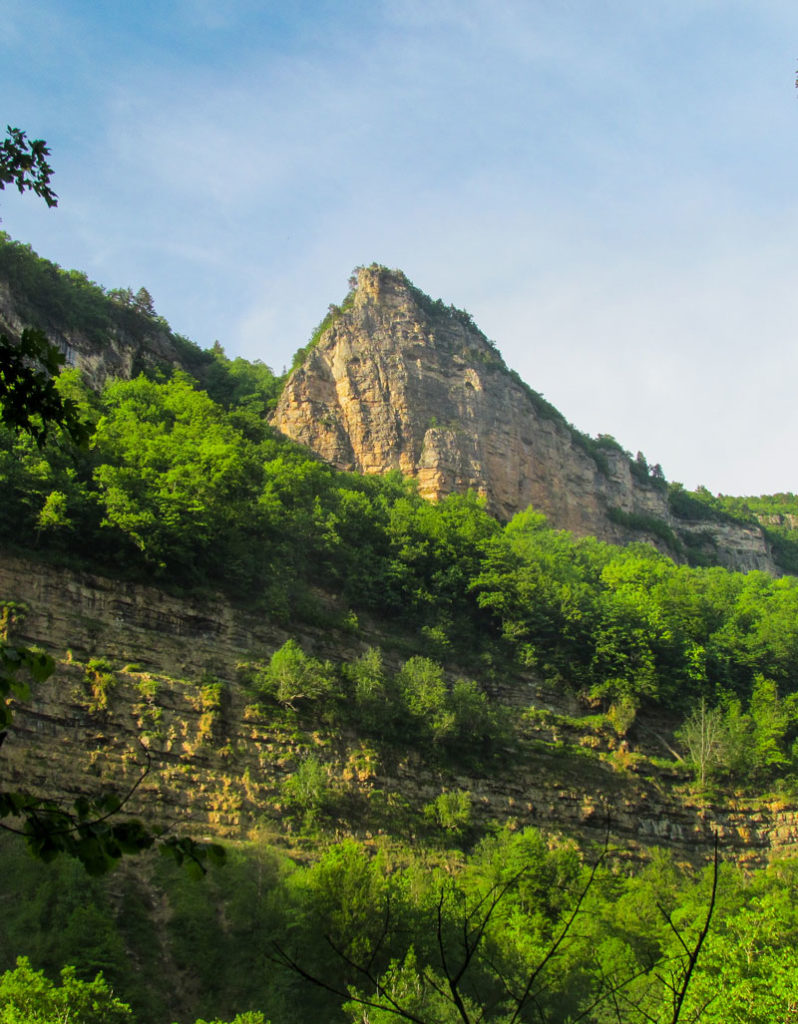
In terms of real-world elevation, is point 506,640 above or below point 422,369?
below

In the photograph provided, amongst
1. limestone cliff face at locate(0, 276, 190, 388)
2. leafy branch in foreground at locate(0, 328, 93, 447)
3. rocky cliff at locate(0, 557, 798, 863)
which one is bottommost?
rocky cliff at locate(0, 557, 798, 863)

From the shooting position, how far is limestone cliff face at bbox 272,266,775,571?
199ft

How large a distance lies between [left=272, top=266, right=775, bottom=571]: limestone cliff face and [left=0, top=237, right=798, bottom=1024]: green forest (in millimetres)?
5014

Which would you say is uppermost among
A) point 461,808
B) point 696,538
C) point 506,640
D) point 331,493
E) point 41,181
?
point 696,538

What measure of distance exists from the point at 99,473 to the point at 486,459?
35.5 meters

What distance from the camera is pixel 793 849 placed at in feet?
114

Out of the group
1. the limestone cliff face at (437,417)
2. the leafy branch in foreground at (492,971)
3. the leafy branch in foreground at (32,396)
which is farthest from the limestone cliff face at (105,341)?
the leafy branch in foreground at (32,396)

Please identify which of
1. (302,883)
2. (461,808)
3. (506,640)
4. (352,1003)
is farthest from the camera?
(506,640)

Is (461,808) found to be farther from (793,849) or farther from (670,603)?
(670,603)

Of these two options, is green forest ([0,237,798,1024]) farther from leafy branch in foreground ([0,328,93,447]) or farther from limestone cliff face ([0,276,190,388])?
limestone cliff face ([0,276,190,388])

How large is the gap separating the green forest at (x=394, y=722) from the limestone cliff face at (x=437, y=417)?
16.5ft

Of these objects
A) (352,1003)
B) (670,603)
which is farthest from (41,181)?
(670,603)

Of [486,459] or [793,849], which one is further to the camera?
[486,459]

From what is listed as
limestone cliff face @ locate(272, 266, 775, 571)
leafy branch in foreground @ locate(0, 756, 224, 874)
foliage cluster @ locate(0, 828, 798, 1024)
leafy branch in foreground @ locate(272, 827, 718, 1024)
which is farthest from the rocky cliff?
limestone cliff face @ locate(272, 266, 775, 571)
